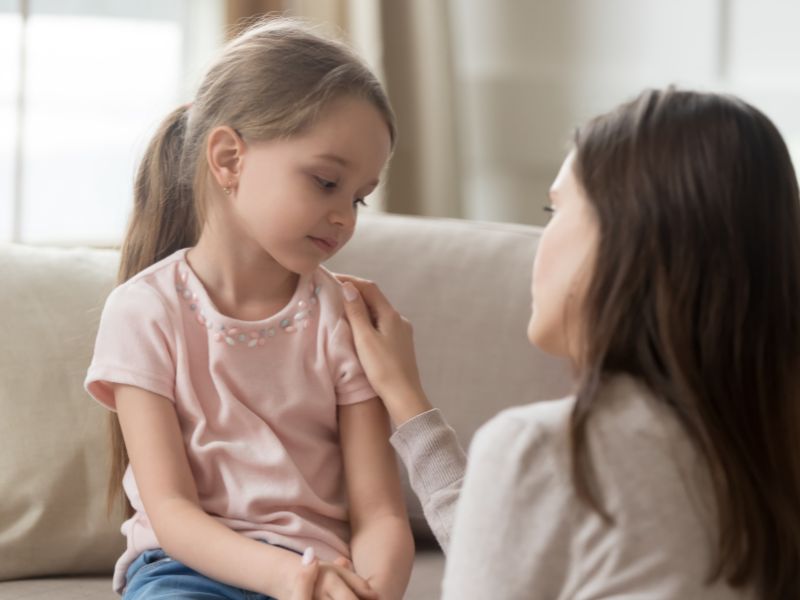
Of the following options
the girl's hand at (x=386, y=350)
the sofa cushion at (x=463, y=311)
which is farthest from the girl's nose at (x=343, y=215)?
the sofa cushion at (x=463, y=311)

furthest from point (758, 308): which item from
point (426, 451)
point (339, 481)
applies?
point (339, 481)

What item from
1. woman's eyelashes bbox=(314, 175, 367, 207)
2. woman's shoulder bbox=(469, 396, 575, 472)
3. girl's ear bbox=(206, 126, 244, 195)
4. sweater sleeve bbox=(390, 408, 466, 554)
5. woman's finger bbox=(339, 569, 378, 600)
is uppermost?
girl's ear bbox=(206, 126, 244, 195)

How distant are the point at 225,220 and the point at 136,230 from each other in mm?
163

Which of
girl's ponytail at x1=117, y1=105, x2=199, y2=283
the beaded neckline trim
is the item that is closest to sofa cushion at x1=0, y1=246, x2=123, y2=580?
girl's ponytail at x1=117, y1=105, x2=199, y2=283

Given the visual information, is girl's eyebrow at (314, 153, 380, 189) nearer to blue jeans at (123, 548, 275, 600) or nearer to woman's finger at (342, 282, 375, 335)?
woman's finger at (342, 282, 375, 335)

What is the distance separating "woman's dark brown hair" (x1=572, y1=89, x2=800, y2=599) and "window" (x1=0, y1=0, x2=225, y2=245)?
1698 mm

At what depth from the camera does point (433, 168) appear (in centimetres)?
303

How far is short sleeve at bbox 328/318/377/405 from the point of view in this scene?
57.9 inches

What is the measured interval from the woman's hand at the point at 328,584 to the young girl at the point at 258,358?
20 millimetres

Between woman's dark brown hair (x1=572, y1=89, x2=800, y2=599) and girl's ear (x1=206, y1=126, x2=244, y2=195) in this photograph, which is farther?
girl's ear (x1=206, y1=126, x2=244, y2=195)

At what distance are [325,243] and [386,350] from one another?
0.15 m

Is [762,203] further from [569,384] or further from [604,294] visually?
[569,384]

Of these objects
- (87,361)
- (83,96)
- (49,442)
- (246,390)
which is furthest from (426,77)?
(246,390)

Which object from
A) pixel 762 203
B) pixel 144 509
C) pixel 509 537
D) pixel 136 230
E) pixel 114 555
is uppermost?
pixel 762 203
